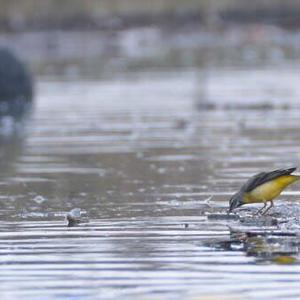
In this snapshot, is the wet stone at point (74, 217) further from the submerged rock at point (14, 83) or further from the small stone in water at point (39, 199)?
the submerged rock at point (14, 83)

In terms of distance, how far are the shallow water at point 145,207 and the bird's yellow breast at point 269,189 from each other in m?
0.18

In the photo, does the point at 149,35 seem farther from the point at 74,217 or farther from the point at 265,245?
the point at 265,245

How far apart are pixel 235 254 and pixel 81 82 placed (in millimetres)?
22819

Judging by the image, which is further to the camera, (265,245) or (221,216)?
(221,216)

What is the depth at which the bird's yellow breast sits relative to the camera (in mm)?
11250

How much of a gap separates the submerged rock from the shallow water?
3114mm

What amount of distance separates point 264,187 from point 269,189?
0.14 feet

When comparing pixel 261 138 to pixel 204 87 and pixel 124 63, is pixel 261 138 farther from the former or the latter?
A: pixel 124 63

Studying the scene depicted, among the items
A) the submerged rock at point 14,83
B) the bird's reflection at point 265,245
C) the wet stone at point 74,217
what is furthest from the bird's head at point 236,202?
the submerged rock at point 14,83

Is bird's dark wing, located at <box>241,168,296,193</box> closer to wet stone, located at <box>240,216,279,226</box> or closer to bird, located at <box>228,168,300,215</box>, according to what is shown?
bird, located at <box>228,168,300,215</box>

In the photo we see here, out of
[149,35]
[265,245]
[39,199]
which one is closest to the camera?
[265,245]

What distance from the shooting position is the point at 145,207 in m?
12.2

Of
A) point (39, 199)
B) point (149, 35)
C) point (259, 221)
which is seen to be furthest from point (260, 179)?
point (149, 35)

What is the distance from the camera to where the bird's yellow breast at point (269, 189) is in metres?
11.2
